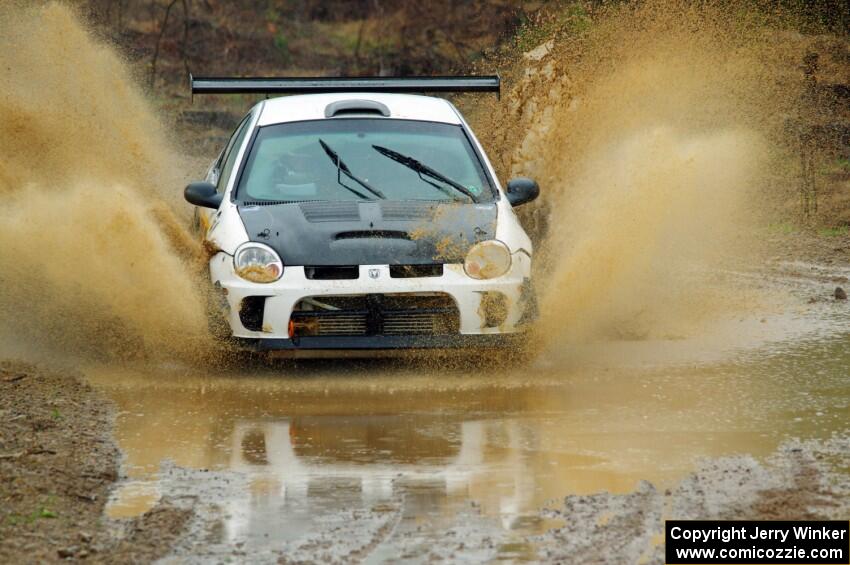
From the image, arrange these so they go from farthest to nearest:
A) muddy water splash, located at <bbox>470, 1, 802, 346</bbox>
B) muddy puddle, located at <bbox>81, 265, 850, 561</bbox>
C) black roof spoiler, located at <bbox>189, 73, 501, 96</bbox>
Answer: black roof spoiler, located at <bbox>189, 73, 501, 96</bbox> < muddy water splash, located at <bbox>470, 1, 802, 346</bbox> < muddy puddle, located at <bbox>81, 265, 850, 561</bbox>

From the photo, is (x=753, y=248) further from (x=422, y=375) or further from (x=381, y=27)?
(x=381, y=27)

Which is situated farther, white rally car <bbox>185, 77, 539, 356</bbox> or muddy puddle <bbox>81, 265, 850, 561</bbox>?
white rally car <bbox>185, 77, 539, 356</bbox>

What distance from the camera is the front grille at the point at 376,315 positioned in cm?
858

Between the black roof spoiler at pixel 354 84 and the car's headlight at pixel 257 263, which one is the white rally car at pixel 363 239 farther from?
the black roof spoiler at pixel 354 84

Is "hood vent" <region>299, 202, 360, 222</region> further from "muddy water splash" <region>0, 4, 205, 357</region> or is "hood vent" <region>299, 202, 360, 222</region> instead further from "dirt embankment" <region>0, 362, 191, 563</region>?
"dirt embankment" <region>0, 362, 191, 563</region>

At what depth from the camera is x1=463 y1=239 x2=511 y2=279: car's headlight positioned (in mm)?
8758

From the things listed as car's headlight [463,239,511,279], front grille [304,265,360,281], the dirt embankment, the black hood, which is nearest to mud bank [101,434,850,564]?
the dirt embankment

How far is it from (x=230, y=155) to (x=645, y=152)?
120 inches

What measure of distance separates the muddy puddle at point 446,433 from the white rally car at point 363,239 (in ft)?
1.11

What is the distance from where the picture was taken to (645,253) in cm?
1054

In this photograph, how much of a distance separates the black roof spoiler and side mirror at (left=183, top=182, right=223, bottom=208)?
1.09 m

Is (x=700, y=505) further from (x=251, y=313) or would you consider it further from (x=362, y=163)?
(x=362, y=163)

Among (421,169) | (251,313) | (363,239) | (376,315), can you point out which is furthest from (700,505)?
(421,169)

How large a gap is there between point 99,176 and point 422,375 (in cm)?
439
